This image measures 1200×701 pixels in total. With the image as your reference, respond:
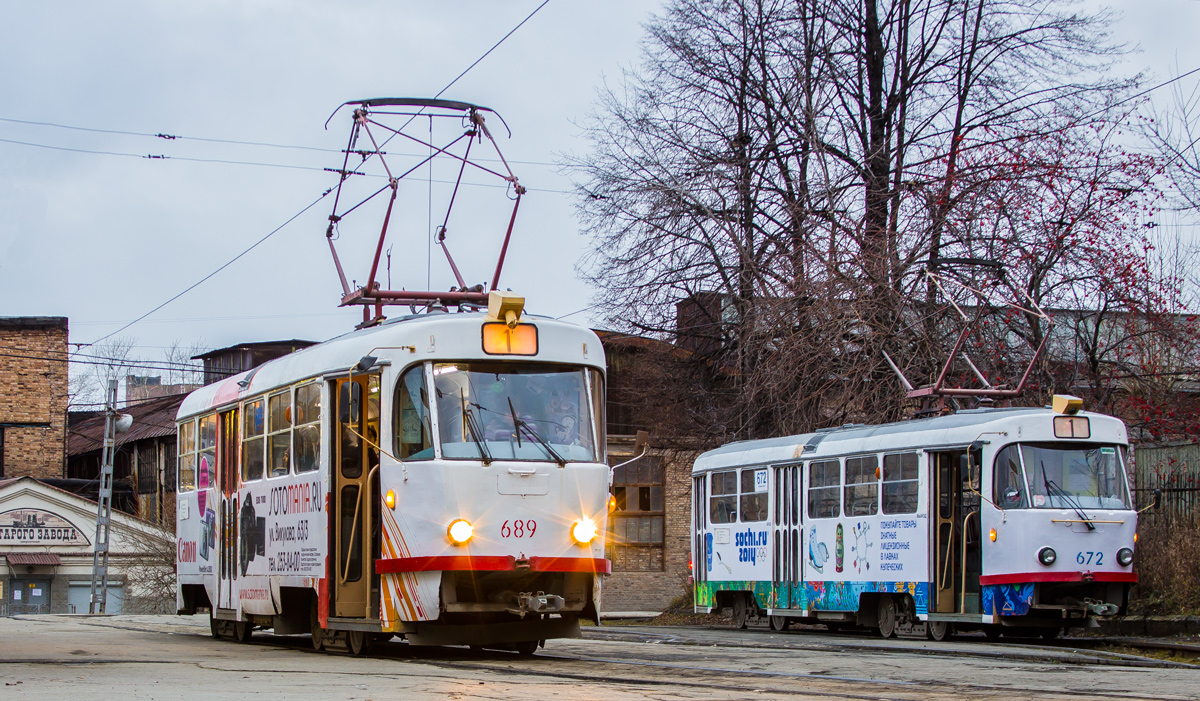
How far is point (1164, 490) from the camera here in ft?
71.6

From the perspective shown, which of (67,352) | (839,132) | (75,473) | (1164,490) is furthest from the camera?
(75,473)

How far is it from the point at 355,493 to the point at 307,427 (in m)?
1.22

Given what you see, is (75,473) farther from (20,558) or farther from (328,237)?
(328,237)

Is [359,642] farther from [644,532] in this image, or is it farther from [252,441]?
[644,532]

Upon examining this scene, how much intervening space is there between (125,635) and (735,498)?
10102 millimetres

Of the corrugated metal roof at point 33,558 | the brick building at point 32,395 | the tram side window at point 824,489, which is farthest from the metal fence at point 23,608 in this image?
the tram side window at point 824,489

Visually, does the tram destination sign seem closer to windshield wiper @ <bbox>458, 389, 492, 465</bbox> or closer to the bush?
the bush

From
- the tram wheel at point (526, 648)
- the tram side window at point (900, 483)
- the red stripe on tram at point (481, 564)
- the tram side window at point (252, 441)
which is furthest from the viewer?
the tram side window at point (900, 483)

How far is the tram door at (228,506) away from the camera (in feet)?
54.7

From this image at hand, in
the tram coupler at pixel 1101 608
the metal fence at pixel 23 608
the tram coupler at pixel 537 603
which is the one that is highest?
the tram coupler at pixel 537 603

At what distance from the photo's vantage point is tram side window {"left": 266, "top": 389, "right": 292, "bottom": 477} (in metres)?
15.0

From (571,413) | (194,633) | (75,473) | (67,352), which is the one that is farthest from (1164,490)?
(75,473)

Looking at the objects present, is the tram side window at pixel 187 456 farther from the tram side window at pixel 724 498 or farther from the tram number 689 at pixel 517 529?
the tram side window at pixel 724 498

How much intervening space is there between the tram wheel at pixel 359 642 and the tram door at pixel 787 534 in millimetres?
9995
